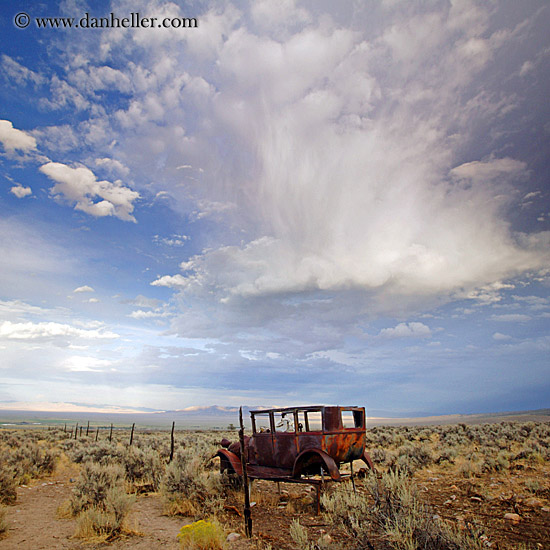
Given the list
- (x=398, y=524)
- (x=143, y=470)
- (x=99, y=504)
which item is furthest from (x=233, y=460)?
(x=398, y=524)

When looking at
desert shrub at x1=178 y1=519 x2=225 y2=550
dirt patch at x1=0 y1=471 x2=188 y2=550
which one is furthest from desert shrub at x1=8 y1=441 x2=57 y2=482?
desert shrub at x1=178 y1=519 x2=225 y2=550

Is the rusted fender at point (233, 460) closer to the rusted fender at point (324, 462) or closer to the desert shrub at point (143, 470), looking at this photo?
the rusted fender at point (324, 462)

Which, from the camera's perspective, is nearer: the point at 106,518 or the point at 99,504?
the point at 106,518

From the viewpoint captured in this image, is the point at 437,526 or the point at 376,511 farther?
the point at 376,511

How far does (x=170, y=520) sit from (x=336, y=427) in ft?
17.4

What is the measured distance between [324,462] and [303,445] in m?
0.87

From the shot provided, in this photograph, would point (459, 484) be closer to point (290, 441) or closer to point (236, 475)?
point (290, 441)

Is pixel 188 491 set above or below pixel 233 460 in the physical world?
below

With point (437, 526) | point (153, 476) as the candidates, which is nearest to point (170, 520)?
point (153, 476)

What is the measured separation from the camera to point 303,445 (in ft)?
34.0

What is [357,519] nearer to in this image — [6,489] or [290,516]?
[290,516]

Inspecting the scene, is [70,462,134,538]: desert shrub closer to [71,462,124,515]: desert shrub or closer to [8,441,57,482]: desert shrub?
[71,462,124,515]: desert shrub

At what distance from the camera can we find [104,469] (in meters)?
11.9

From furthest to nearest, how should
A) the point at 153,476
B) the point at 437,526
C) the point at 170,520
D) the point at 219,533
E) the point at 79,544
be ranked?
the point at 153,476
the point at 170,520
the point at 79,544
the point at 219,533
the point at 437,526
